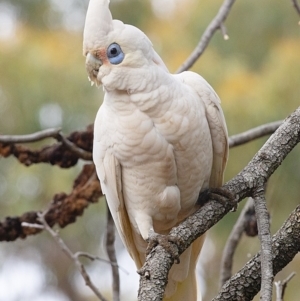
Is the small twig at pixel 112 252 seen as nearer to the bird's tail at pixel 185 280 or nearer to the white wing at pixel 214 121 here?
the bird's tail at pixel 185 280

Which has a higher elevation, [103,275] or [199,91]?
[103,275]

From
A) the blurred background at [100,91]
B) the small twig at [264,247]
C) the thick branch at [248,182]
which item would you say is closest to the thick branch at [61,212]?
the thick branch at [248,182]

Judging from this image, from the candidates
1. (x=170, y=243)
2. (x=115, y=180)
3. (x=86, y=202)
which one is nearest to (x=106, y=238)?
(x=86, y=202)

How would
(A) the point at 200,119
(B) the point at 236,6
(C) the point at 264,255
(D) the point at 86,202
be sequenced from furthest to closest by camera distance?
(B) the point at 236,6 < (D) the point at 86,202 < (A) the point at 200,119 < (C) the point at 264,255

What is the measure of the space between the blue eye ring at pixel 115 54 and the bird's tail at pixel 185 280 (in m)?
0.79

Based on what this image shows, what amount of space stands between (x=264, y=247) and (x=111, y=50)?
708 mm

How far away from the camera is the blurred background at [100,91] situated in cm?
349

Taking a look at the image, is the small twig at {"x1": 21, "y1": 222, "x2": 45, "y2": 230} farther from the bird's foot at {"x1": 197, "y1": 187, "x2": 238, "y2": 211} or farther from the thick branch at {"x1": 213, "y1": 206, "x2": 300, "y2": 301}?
the thick branch at {"x1": 213, "y1": 206, "x2": 300, "y2": 301}

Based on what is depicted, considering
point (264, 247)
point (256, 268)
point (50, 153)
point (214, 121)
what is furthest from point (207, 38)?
point (264, 247)

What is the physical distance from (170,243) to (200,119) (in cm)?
46

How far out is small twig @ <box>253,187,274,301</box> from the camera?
4.35 ft

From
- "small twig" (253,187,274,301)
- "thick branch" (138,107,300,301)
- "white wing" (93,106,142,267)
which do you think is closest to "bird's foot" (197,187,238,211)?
"thick branch" (138,107,300,301)

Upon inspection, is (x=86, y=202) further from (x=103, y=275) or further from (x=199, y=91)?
(x=103, y=275)

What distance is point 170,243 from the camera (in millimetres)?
1592
